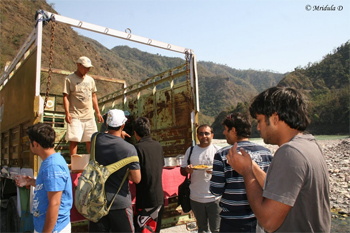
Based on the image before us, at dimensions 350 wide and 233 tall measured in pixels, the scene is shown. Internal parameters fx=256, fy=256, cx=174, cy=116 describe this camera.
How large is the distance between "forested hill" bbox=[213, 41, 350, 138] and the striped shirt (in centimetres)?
4036

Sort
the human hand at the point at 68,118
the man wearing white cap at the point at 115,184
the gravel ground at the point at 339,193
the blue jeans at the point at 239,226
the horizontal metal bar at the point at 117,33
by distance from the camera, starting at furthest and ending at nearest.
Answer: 1. the gravel ground at the point at 339,193
2. the human hand at the point at 68,118
3. the horizontal metal bar at the point at 117,33
4. the man wearing white cap at the point at 115,184
5. the blue jeans at the point at 239,226

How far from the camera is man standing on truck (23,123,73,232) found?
1.97 m

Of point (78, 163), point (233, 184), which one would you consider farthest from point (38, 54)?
point (233, 184)

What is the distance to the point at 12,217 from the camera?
4078 mm

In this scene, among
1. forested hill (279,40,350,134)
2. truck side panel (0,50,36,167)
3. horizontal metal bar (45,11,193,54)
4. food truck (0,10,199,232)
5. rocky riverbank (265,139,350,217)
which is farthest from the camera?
forested hill (279,40,350,134)

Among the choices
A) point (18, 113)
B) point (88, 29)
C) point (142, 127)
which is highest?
point (88, 29)

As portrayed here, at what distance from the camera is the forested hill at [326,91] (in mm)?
38812

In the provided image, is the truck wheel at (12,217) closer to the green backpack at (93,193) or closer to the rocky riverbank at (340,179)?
the green backpack at (93,193)

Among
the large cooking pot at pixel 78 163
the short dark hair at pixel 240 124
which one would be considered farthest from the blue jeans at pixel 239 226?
the large cooking pot at pixel 78 163

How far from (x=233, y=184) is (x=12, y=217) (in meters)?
3.75

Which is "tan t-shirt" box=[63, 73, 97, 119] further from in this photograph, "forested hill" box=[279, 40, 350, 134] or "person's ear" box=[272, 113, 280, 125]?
"forested hill" box=[279, 40, 350, 134]

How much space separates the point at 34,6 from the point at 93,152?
44.2 meters

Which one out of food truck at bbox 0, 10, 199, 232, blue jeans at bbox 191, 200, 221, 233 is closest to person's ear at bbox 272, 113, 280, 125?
blue jeans at bbox 191, 200, 221, 233

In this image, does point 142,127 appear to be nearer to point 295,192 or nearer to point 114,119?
point 114,119
